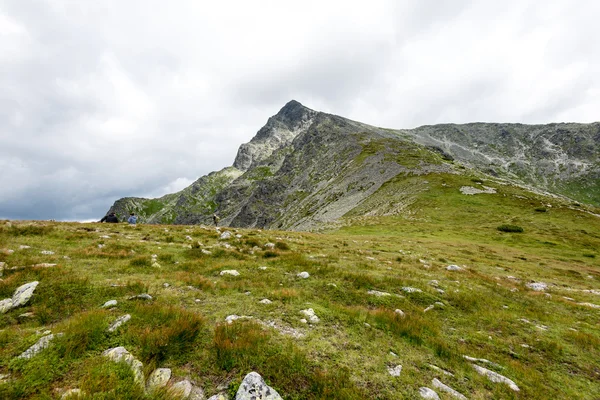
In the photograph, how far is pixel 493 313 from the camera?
35.1 ft

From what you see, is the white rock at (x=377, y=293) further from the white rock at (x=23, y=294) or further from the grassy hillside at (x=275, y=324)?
the white rock at (x=23, y=294)

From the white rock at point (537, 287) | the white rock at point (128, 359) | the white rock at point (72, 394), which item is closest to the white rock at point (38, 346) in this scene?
the white rock at point (128, 359)

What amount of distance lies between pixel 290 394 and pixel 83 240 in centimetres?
1639

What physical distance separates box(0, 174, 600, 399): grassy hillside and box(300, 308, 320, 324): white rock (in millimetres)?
165

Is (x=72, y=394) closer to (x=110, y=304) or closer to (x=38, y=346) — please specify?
(x=38, y=346)

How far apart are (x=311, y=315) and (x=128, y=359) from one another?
188 inches

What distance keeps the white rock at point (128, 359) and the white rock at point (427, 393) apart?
5.13m

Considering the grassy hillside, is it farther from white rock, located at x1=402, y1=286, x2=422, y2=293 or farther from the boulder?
the boulder

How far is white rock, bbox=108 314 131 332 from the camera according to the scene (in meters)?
5.80

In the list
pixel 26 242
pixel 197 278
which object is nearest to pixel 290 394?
pixel 197 278

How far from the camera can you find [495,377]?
20.5 ft

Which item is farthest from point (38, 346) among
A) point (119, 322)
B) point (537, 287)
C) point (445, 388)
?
point (537, 287)

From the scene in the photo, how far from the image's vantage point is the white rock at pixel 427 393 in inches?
198

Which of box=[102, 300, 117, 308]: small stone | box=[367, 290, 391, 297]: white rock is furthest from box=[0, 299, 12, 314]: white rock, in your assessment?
box=[367, 290, 391, 297]: white rock
